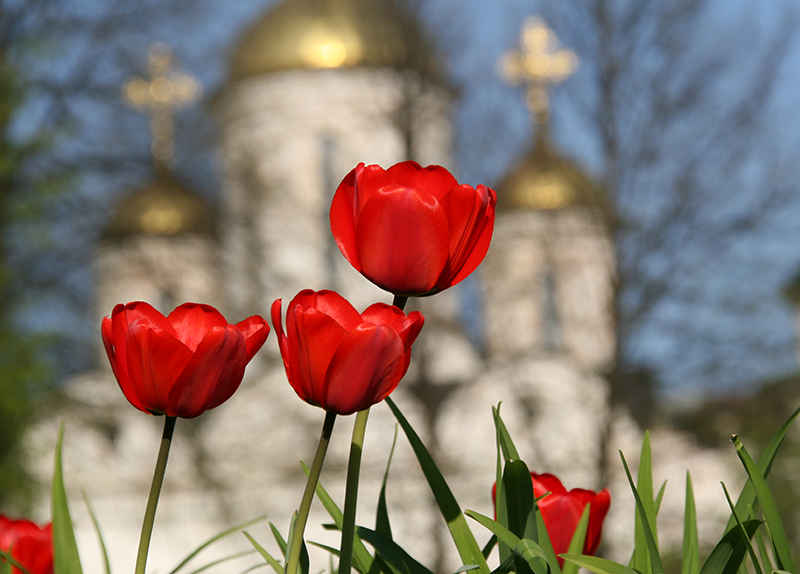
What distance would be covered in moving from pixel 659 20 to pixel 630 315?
2.93 meters

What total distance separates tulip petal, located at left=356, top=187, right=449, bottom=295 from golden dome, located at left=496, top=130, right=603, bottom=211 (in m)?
9.13

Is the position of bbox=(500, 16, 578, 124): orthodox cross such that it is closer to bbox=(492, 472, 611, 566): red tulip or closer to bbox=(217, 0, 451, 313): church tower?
bbox=(217, 0, 451, 313): church tower

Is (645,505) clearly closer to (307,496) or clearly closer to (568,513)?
(568,513)

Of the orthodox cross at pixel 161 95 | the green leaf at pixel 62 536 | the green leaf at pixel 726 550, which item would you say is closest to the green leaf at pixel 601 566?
the green leaf at pixel 726 550

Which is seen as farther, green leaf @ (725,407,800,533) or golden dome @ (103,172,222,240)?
golden dome @ (103,172,222,240)

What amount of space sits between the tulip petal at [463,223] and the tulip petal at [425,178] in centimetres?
3

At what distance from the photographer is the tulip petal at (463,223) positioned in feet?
2.81

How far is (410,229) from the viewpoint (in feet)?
2.72

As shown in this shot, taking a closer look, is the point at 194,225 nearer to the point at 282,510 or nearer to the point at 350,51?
the point at 350,51

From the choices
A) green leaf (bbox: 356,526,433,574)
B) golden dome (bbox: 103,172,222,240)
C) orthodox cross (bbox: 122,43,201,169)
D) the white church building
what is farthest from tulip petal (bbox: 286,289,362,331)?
golden dome (bbox: 103,172,222,240)

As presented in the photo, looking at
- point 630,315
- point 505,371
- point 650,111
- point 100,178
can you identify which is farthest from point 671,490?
point 100,178

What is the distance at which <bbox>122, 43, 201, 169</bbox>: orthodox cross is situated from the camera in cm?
1052

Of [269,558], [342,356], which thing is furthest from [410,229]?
[269,558]

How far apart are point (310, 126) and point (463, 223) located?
685 inches
